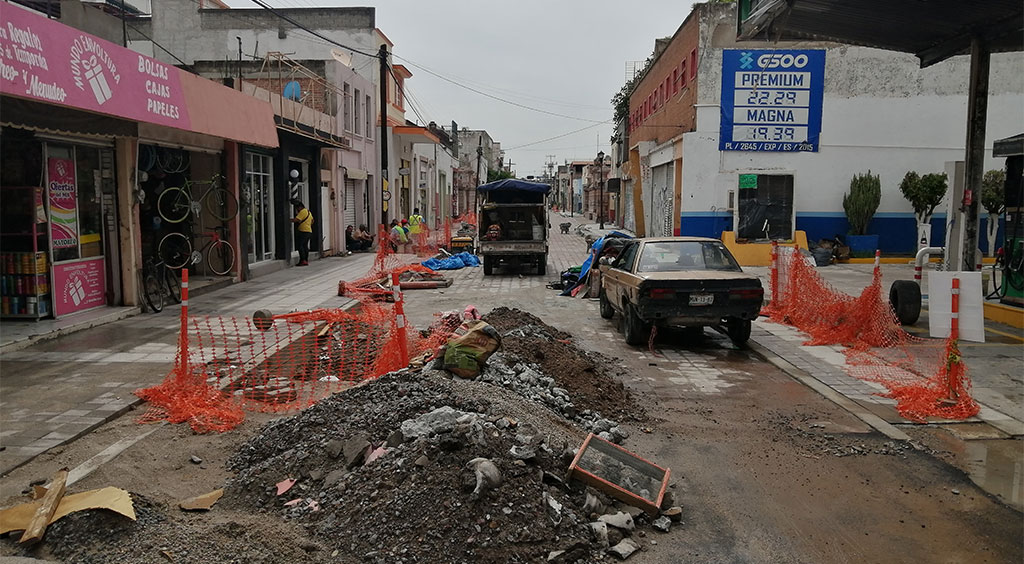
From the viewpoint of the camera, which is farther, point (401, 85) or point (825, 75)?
point (401, 85)

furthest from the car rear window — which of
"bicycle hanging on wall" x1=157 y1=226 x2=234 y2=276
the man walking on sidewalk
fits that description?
the man walking on sidewalk

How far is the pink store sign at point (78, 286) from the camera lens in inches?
412

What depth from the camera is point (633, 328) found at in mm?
10055

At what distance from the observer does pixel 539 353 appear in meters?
8.00

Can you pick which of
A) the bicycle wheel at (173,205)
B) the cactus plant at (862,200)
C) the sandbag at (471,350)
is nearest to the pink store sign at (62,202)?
the bicycle wheel at (173,205)

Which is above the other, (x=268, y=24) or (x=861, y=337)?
(x=268, y=24)

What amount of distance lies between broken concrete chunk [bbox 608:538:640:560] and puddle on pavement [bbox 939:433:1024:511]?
266cm

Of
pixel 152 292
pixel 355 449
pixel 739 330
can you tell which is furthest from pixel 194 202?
pixel 355 449

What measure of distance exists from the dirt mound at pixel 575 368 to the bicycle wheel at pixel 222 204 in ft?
28.8

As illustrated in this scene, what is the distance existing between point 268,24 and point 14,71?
2578 centimetres

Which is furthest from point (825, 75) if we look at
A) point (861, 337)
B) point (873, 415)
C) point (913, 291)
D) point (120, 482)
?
point (120, 482)

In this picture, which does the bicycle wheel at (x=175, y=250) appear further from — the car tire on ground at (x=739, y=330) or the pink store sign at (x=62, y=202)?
Result: the car tire on ground at (x=739, y=330)

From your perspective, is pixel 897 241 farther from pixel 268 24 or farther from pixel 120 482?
pixel 268 24

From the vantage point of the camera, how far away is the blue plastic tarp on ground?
2133cm
